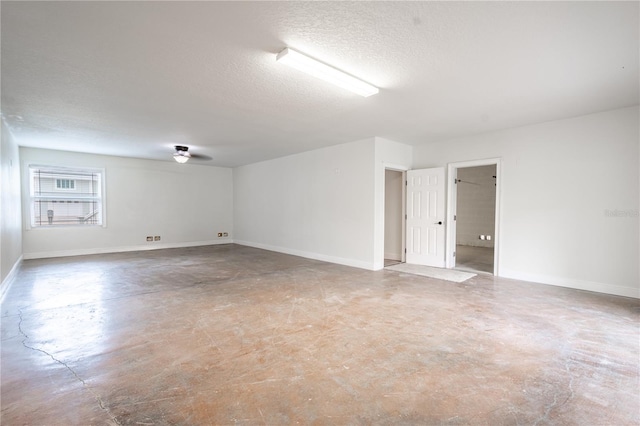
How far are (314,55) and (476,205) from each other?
8.34 m

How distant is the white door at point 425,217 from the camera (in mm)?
5961

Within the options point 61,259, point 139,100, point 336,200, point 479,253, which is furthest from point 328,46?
point 61,259

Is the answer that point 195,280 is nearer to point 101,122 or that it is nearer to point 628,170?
point 101,122

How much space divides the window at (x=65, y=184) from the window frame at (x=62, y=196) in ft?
0.14

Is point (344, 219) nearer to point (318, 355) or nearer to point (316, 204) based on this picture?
point (316, 204)

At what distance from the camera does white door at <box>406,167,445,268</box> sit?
19.6 ft

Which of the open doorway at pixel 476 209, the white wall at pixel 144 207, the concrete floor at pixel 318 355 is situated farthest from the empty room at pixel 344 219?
the open doorway at pixel 476 209

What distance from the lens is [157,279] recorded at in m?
5.04

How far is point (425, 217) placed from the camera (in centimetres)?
618

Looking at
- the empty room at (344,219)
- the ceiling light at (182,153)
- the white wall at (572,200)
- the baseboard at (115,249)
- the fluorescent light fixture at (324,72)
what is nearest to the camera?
the empty room at (344,219)

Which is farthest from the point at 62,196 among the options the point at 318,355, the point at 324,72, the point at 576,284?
the point at 576,284

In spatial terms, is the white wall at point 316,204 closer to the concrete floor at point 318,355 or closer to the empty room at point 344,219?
the empty room at point 344,219

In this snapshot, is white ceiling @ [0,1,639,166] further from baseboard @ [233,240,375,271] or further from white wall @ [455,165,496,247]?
white wall @ [455,165,496,247]

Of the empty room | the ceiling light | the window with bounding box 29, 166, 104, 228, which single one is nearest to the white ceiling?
the empty room
